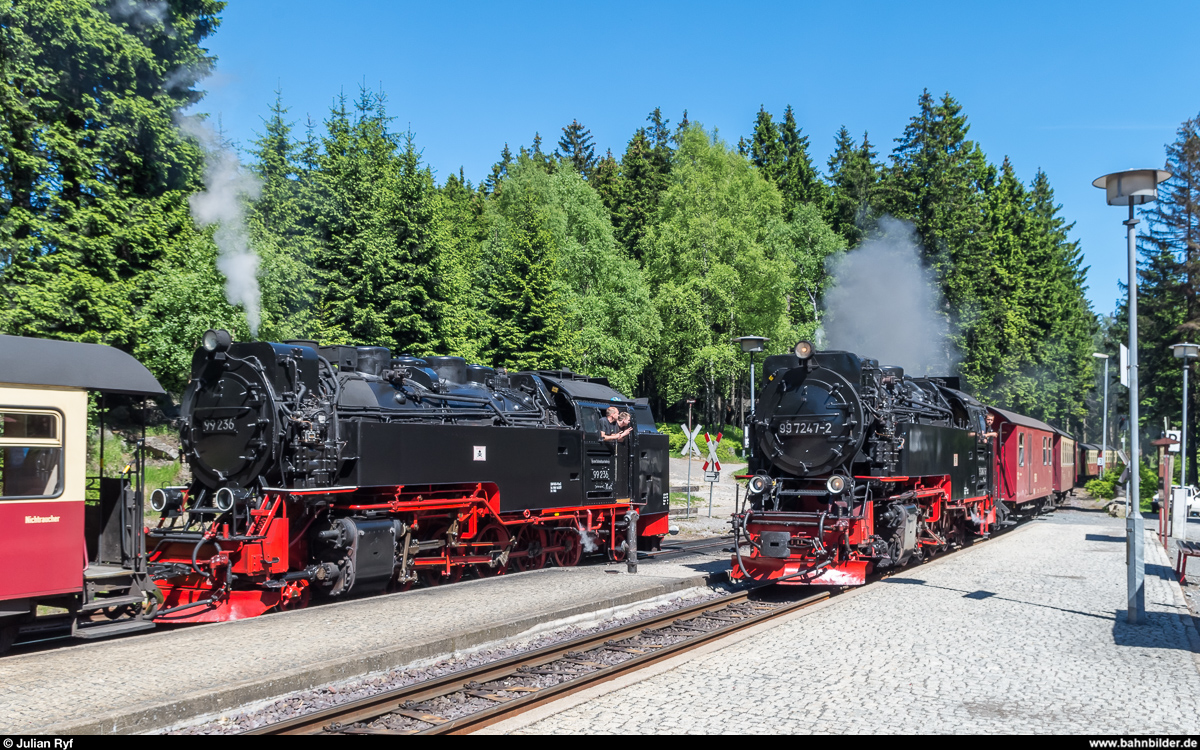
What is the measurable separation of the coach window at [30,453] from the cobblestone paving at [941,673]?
4.91 m

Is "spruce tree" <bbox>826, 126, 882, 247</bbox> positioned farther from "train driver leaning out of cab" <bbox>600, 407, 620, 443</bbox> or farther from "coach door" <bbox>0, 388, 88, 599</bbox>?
"coach door" <bbox>0, 388, 88, 599</bbox>

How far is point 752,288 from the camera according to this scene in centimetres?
3862

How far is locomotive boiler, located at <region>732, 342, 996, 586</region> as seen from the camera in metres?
11.3

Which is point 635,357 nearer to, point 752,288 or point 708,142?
point 752,288

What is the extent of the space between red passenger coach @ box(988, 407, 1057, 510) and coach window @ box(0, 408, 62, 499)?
739 inches

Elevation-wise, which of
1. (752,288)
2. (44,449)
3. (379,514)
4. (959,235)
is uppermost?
(959,235)

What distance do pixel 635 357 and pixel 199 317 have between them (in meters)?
21.5

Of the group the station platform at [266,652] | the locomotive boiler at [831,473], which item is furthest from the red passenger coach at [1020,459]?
the station platform at [266,652]

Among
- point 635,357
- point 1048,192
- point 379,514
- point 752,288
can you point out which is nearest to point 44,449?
point 379,514

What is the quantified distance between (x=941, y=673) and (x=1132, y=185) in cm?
612

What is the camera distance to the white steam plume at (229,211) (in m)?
19.0

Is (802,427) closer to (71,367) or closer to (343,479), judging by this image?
(343,479)

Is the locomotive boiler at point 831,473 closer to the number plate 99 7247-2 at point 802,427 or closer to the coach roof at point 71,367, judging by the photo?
the number plate 99 7247-2 at point 802,427

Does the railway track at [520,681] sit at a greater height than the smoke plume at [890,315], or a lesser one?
lesser
